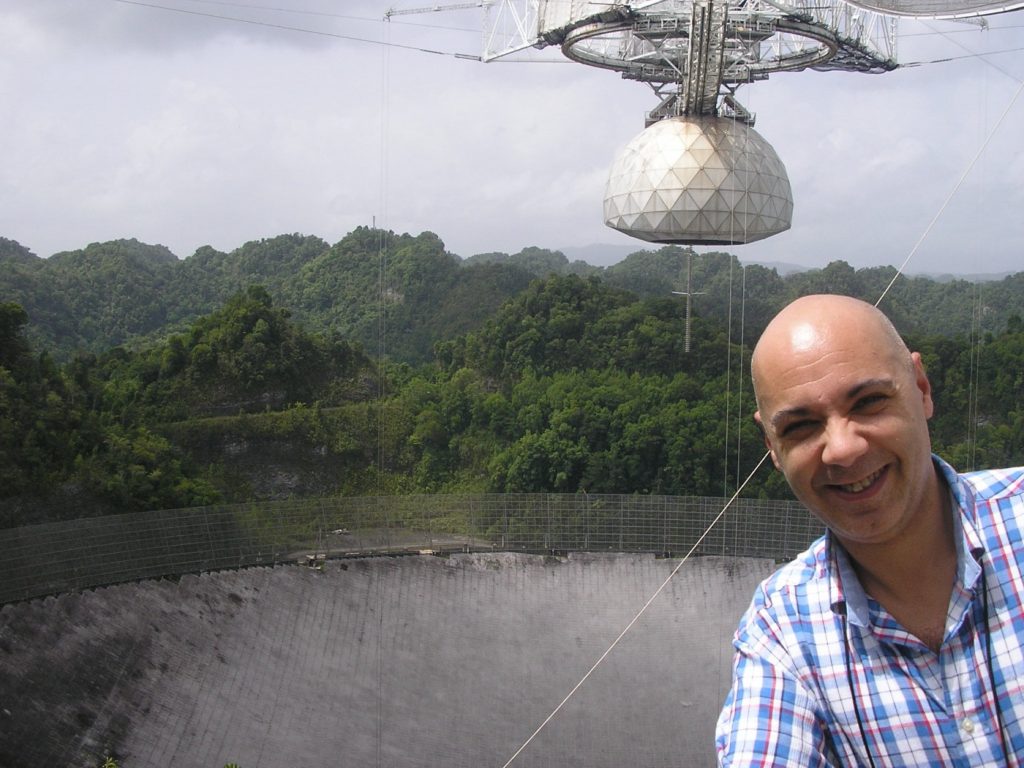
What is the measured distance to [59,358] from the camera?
16516mm

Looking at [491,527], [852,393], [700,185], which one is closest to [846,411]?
[852,393]

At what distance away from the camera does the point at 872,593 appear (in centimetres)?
83

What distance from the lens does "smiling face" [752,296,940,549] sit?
0.77 meters

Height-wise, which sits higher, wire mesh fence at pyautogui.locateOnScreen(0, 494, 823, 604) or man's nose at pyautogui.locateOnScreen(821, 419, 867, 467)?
man's nose at pyautogui.locateOnScreen(821, 419, 867, 467)

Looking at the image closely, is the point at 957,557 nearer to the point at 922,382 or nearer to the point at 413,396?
the point at 922,382

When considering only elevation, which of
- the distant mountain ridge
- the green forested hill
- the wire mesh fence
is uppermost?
the distant mountain ridge

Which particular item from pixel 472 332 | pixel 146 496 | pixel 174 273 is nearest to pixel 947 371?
pixel 472 332

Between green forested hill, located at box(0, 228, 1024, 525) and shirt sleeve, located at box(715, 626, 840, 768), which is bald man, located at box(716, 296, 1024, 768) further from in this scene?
green forested hill, located at box(0, 228, 1024, 525)

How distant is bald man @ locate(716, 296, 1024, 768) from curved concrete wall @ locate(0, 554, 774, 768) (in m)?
7.38

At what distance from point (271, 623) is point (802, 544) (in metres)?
5.27

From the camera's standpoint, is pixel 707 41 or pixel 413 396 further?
pixel 413 396

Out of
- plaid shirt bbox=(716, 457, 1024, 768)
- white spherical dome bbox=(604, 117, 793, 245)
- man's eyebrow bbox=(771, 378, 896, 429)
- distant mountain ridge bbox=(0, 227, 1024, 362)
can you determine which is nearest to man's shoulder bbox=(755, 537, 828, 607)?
plaid shirt bbox=(716, 457, 1024, 768)

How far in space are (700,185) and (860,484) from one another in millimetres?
9800

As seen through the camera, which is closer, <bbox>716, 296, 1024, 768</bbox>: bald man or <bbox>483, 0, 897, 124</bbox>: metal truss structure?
<bbox>716, 296, 1024, 768</bbox>: bald man
